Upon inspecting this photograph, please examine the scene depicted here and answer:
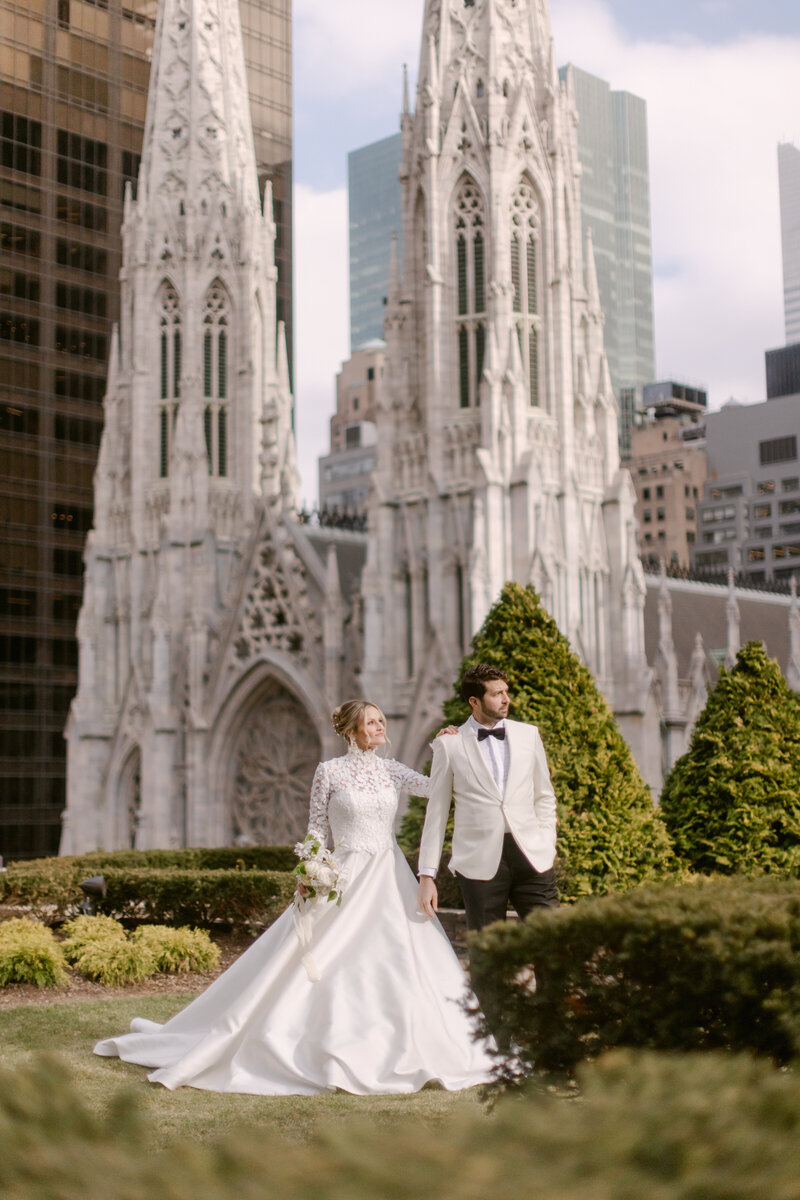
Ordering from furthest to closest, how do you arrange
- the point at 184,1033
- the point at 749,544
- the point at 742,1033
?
the point at 749,544
the point at 184,1033
the point at 742,1033

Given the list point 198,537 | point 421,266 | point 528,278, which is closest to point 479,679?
point 528,278

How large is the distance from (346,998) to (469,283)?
29.5 m

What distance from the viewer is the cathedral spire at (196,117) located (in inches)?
1742

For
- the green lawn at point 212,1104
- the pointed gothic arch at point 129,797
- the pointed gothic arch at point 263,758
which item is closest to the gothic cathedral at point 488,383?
the pointed gothic arch at point 263,758

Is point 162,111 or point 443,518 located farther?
point 162,111

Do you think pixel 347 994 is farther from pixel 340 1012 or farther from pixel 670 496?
pixel 670 496

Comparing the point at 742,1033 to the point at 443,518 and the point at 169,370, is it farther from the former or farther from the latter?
the point at 169,370

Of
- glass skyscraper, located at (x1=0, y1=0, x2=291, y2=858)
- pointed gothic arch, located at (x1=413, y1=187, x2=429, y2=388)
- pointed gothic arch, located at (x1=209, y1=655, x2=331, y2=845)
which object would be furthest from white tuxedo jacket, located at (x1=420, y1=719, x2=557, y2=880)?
glass skyscraper, located at (x1=0, y1=0, x2=291, y2=858)

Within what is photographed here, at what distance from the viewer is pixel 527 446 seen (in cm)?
3434

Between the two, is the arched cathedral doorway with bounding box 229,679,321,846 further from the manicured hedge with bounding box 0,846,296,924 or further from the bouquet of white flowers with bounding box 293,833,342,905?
the bouquet of white flowers with bounding box 293,833,342,905

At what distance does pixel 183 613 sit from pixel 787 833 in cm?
2907

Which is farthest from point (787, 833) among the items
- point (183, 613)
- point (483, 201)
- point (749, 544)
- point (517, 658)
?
point (749, 544)

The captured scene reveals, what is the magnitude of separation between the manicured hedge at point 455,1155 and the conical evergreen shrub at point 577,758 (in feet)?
36.3

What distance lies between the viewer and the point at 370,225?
16525 cm
